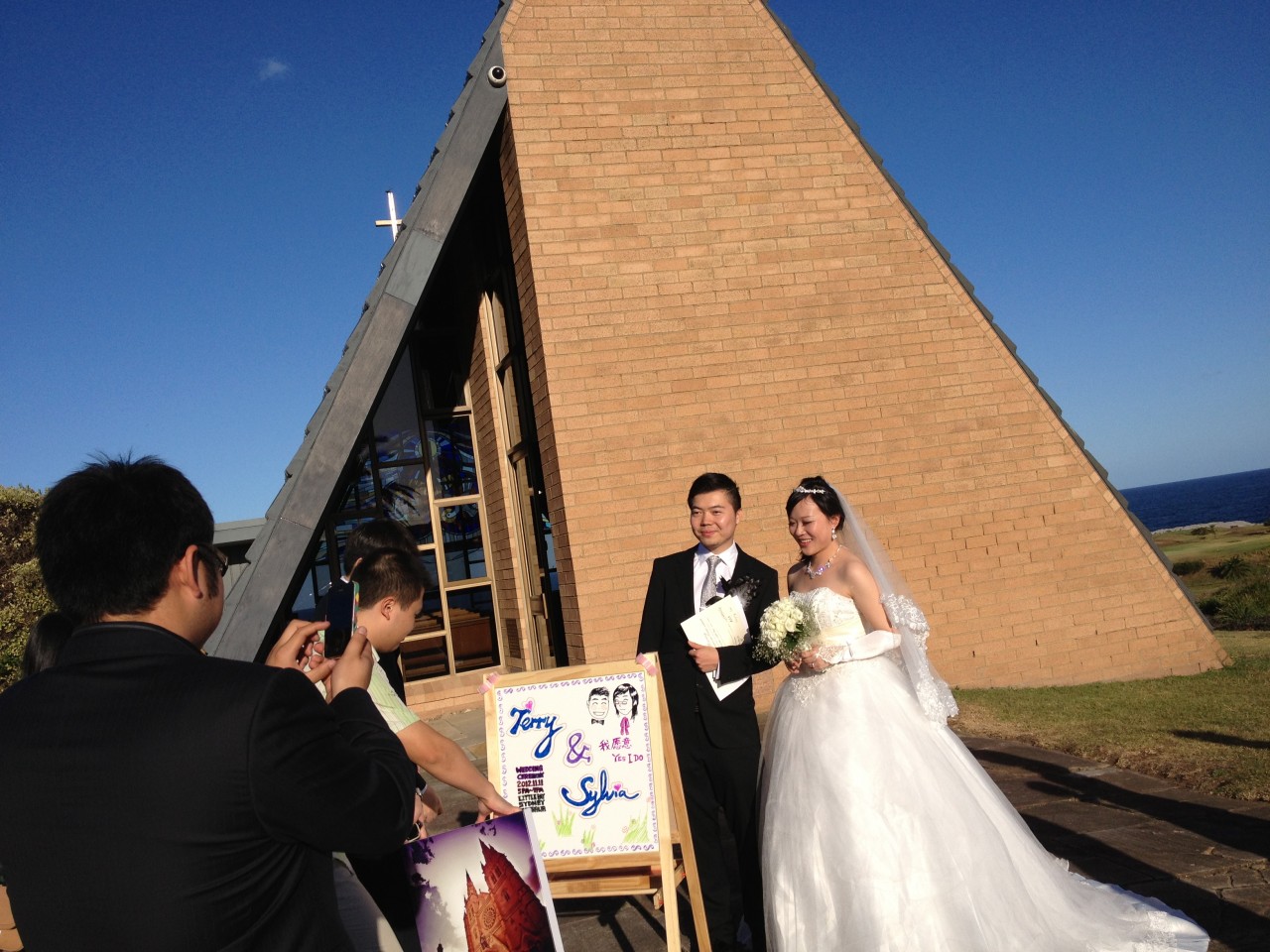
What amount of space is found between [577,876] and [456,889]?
63.5 inches

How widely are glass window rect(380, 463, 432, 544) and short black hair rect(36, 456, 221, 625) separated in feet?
36.2

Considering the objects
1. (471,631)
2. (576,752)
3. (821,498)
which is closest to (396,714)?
(576,752)

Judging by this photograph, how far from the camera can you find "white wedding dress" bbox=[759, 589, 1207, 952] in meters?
3.70

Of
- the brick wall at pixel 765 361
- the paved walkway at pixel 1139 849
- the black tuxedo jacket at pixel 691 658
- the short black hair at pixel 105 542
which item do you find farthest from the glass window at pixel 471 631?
the short black hair at pixel 105 542

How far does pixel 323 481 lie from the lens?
689cm

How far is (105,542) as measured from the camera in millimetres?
1646

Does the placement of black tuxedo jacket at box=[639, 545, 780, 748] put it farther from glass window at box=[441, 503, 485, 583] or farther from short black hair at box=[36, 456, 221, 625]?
glass window at box=[441, 503, 485, 583]

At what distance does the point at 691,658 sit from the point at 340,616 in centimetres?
221

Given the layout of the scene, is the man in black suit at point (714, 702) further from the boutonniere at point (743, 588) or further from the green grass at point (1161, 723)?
the green grass at point (1161, 723)

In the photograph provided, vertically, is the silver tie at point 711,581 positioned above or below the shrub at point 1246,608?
above

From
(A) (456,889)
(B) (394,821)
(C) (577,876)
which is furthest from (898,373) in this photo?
(B) (394,821)

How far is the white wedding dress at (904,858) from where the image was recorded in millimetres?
3699

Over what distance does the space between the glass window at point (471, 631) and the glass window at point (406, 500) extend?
981 millimetres

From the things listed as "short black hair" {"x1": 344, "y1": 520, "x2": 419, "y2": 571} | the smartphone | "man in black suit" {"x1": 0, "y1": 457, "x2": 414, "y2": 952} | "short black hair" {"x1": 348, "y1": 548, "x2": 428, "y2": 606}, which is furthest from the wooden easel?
"man in black suit" {"x1": 0, "y1": 457, "x2": 414, "y2": 952}
